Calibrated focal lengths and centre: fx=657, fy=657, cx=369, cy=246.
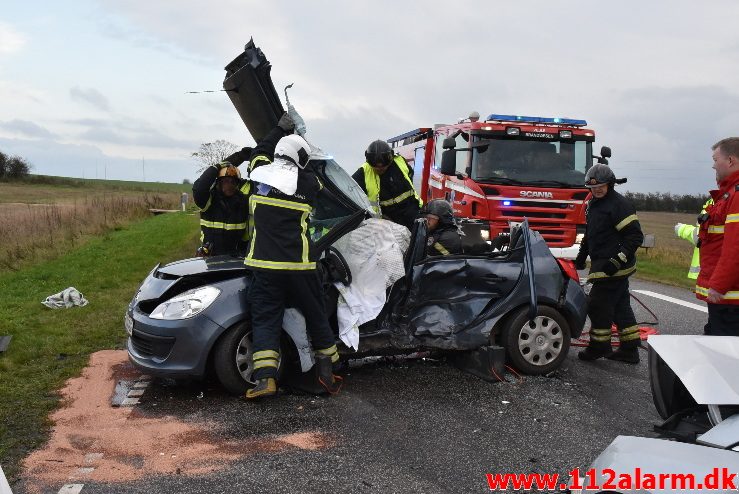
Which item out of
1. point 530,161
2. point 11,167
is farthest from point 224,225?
point 11,167

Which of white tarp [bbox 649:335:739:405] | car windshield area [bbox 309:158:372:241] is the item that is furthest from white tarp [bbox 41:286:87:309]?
white tarp [bbox 649:335:739:405]

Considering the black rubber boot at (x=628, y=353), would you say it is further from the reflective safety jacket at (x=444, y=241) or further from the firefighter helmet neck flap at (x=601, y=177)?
the reflective safety jacket at (x=444, y=241)

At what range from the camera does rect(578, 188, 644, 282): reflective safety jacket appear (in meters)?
5.93

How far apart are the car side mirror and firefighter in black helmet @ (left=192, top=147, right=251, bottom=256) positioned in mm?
4505

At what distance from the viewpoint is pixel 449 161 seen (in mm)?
10719

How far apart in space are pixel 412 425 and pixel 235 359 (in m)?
1.34

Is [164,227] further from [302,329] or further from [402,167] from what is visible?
[302,329]

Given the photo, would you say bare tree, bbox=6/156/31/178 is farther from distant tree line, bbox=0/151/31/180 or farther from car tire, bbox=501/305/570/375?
car tire, bbox=501/305/570/375

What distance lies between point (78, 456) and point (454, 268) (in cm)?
298

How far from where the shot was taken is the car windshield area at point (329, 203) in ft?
16.6

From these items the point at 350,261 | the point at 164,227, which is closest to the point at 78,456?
the point at 350,261

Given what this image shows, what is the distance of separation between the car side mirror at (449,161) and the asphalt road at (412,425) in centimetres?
547

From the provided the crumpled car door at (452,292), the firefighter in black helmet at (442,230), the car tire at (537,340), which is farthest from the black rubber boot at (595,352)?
the firefighter in black helmet at (442,230)

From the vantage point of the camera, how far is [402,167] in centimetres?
678
